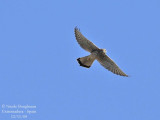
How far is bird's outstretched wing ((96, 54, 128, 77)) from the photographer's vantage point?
18.2 metres

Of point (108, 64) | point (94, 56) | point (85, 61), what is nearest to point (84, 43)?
point (94, 56)

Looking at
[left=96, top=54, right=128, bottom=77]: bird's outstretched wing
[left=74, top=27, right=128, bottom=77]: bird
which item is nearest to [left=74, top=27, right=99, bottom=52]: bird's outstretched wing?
[left=74, top=27, right=128, bottom=77]: bird

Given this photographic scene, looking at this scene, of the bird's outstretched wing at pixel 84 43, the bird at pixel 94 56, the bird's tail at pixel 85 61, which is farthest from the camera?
the bird's outstretched wing at pixel 84 43

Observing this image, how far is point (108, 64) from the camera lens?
60.2ft

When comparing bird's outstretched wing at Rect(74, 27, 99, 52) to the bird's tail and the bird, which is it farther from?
the bird's tail

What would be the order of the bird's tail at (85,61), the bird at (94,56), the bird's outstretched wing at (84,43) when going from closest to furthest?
the bird's tail at (85,61) → the bird at (94,56) → the bird's outstretched wing at (84,43)

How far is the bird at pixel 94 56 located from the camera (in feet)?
58.7

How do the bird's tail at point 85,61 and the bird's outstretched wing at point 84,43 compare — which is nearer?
the bird's tail at point 85,61

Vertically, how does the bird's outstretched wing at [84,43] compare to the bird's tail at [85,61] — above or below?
above

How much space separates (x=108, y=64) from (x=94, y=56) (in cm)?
92

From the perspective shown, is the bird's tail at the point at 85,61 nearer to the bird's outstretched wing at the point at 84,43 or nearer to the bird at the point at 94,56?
the bird at the point at 94,56

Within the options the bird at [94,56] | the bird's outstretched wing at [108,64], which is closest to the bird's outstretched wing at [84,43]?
the bird at [94,56]

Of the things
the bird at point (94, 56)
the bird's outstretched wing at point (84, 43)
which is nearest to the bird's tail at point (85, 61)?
the bird at point (94, 56)

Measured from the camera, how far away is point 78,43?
1819cm
